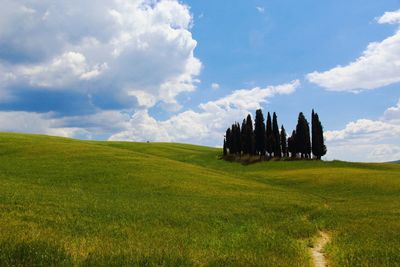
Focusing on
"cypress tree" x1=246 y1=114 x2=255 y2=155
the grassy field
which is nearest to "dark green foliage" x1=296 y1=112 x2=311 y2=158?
"cypress tree" x1=246 y1=114 x2=255 y2=155

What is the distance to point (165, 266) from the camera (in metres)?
11.7

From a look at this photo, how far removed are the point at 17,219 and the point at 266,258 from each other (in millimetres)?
12065

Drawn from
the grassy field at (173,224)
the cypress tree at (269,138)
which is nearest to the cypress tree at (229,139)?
the cypress tree at (269,138)

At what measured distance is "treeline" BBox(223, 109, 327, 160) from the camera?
4139 inches

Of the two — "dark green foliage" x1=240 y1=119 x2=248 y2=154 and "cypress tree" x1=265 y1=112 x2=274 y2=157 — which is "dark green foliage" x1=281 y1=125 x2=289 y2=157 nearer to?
"cypress tree" x1=265 y1=112 x2=274 y2=157

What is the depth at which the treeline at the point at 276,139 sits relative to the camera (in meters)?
105

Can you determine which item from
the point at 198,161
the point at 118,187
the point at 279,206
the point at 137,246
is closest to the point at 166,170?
the point at 118,187

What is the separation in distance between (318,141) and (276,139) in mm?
11147

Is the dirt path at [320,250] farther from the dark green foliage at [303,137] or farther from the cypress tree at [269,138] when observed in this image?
the cypress tree at [269,138]

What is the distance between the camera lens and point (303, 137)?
105 meters

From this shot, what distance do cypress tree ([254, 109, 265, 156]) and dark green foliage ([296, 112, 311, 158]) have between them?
9.62 meters

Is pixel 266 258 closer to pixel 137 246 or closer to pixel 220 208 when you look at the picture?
pixel 137 246

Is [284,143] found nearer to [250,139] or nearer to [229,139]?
[250,139]

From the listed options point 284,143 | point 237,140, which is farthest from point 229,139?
point 284,143
